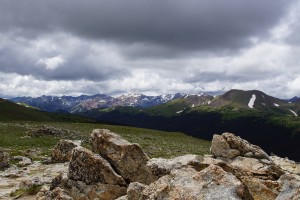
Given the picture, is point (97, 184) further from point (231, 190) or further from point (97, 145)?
point (231, 190)

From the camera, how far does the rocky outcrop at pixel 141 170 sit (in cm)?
1888

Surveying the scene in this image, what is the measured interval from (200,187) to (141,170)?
1063cm

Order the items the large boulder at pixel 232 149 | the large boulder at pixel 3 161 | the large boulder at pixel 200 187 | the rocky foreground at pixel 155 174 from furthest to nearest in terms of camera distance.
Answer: the large boulder at pixel 3 161, the large boulder at pixel 232 149, the rocky foreground at pixel 155 174, the large boulder at pixel 200 187

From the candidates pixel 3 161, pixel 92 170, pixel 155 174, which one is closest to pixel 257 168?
pixel 155 174

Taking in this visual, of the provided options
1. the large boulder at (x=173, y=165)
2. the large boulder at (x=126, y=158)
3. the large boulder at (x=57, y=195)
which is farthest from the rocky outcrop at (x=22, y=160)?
the large boulder at (x=173, y=165)

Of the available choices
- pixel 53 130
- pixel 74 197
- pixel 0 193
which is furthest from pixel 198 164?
pixel 53 130

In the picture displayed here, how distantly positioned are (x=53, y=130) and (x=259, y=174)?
206 ft

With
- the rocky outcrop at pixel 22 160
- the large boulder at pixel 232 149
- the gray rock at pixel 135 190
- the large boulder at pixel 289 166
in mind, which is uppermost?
the large boulder at pixel 232 149

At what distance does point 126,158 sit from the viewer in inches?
1022

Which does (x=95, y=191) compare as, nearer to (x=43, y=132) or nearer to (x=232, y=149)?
(x=232, y=149)

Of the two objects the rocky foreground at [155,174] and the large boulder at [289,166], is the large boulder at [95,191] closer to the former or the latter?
the rocky foreground at [155,174]

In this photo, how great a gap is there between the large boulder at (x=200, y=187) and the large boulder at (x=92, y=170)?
27.3 ft

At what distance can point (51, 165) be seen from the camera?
137 ft

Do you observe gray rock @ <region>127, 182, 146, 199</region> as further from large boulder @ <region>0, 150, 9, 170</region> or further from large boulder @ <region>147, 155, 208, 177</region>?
large boulder @ <region>0, 150, 9, 170</region>
